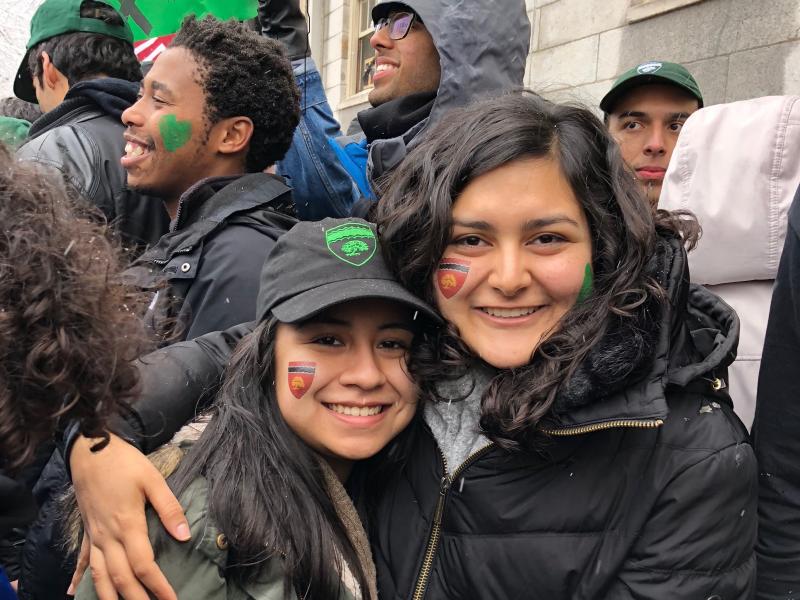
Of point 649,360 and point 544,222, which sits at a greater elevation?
point 544,222

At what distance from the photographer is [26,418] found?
100 centimetres

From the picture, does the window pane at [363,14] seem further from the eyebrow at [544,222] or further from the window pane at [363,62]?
the eyebrow at [544,222]

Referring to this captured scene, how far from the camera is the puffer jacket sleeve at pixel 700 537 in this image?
4.58ft

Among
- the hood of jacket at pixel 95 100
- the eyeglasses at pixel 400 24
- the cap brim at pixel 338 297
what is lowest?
the cap brim at pixel 338 297

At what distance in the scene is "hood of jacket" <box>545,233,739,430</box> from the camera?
55.6 inches

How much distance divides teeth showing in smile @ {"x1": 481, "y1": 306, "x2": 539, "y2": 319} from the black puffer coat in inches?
7.3

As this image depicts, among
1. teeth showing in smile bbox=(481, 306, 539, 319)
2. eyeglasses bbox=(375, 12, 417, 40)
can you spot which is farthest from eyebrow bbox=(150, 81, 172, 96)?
teeth showing in smile bbox=(481, 306, 539, 319)

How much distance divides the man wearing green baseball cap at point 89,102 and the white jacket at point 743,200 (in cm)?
176

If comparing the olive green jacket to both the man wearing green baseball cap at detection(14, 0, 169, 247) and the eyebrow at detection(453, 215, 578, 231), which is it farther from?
the man wearing green baseball cap at detection(14, 0, 169, 247)

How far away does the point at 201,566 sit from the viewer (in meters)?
1.33

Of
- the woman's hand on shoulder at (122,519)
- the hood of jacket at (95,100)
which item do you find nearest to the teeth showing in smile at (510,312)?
the woman's hand on shoulder at (122,519)

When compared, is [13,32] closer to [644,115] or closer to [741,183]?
[644,115]

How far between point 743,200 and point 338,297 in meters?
1.14

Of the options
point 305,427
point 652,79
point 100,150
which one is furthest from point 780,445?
point 100,150
